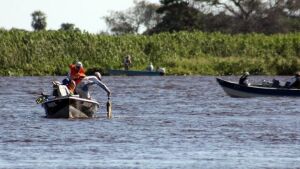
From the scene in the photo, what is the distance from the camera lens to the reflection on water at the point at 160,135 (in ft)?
96.0

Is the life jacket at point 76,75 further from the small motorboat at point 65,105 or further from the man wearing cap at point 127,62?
the man wearing cap at point 127,62

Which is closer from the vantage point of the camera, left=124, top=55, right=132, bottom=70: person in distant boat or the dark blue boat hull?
the dark blue boat hull

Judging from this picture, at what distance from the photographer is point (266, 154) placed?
100 feet

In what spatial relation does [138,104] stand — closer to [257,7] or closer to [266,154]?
[266,154]

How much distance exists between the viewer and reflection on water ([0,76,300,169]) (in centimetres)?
2925

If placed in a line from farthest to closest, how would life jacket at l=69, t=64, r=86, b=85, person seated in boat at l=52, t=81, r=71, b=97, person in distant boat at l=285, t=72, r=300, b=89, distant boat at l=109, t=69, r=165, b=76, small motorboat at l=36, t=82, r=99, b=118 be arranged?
distant boat at l=109, t=69, r=165, b=76
person in distant boat at l=285, t=72, r=300, b=89
life jacket at l=69, t=64, r=86, b=85
person seated in boat at l=52, t=81, r=71, b=97
small motorboat at l=36, t=82, r=99, b=118

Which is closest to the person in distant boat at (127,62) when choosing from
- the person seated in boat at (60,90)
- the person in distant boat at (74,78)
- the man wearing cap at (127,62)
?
the man wearing cap at (127,62)

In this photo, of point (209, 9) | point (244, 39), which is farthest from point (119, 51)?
point (209, 9)

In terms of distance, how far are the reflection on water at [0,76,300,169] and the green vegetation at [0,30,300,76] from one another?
29.3 meters

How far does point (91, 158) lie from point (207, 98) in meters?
27.0

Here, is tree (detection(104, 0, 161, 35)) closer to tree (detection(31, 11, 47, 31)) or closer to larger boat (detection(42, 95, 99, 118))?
tree (detection(31, 11, 47, 31))

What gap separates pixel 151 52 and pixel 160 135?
5462 centimetres

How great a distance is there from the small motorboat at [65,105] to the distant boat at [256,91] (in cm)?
1314

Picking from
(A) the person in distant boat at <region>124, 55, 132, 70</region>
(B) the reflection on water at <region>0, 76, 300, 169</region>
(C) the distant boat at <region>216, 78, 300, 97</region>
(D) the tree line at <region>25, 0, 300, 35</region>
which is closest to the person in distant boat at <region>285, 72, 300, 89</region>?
(C) the distant boat at <region>216, 78, 300, 97</region>
